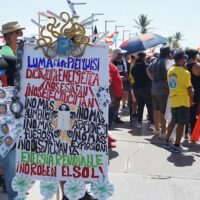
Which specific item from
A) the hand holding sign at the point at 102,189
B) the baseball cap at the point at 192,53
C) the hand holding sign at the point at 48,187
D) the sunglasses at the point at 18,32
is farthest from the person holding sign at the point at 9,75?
the baseball cap at the point at 192,53

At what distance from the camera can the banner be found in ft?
11.8

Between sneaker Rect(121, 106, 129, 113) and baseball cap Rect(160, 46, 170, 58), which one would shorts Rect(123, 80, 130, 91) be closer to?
sneaker Rect(121, 106, 129, 113)

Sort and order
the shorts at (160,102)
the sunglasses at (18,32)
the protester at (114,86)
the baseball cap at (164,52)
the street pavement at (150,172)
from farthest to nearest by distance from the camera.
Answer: the shorts at (160,102) < the baseball cap at (164,52) < the protester at (114,86) < the street pavement at (150,172) < the sunglasses at (18,32)

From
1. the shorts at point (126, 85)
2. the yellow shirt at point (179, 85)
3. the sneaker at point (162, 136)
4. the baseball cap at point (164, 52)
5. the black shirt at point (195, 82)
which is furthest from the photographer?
the shorts at point (126, 85)

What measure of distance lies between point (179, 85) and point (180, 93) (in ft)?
0.40

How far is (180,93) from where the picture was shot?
6844 millimetres

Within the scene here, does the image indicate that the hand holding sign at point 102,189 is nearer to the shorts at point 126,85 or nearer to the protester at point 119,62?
the protester at point 119,62

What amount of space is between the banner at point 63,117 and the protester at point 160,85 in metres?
4.40

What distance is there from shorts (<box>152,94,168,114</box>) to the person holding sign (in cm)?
399

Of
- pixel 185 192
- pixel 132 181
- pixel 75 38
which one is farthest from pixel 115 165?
pixel 75 38

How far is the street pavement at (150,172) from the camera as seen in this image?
4945 millimetres

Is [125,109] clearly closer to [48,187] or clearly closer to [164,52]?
[164,52]

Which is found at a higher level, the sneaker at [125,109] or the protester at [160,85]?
the protester at [160,85]

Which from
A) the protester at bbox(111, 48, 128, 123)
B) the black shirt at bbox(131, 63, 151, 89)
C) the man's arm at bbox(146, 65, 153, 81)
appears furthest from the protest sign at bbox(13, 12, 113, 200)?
the black shirt at bbox(131, 63, 151, 89)
